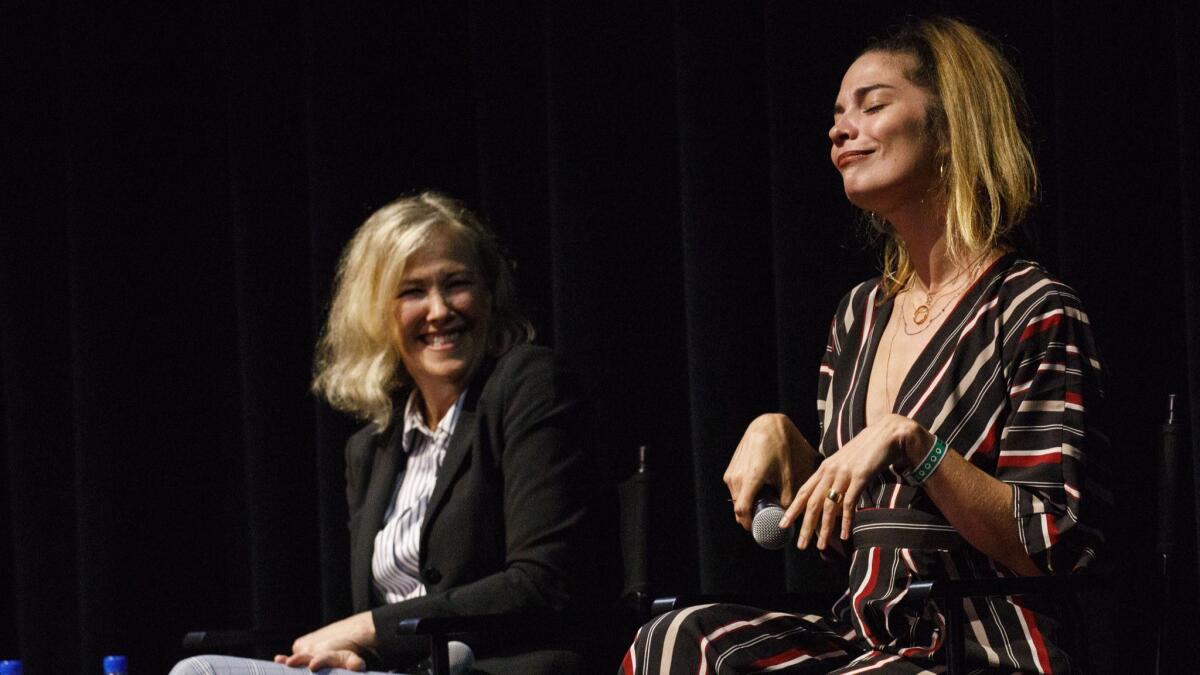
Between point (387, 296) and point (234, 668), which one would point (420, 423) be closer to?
point (387, 296)

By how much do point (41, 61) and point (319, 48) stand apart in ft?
2.51

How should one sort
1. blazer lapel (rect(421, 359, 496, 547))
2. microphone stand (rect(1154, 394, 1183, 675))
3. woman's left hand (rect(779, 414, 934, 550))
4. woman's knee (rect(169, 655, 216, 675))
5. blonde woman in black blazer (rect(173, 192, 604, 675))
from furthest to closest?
1. blazer lapel (rect(421, 359, 496, 547))
2. blonde woman in black blazer (rect(173, 192, 604, 675))
3. woman's knee (rect(169, 655, 216, 675))
4. microphone stand (rect(1154, 394, 1183, 675))
5. woman's left hand (rect(779, 414, 934, 550))

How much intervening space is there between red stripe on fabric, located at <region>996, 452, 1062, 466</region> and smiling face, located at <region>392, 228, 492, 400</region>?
42.7 inches

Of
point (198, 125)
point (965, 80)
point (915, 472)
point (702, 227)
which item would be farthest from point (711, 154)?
point (198, 125)

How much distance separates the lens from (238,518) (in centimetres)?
327

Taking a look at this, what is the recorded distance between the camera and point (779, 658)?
5.49 ft

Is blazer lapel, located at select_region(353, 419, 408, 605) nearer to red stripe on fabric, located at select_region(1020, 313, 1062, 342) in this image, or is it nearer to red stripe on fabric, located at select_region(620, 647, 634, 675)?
red stripe on fabric, located at select_region(620, 647, 634, 675)

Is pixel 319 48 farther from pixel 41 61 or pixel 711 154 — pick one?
pixel 711 154

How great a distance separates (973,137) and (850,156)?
0.52 ft

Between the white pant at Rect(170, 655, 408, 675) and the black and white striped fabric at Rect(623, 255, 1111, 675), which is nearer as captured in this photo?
the black and white striped fabric at Rect(623, 255, 1111, 675)

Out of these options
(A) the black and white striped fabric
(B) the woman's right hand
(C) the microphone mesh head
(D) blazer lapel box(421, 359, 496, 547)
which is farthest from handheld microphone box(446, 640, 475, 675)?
(C) the microphone mesh head

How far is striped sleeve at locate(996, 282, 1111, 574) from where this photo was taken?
1633 mm

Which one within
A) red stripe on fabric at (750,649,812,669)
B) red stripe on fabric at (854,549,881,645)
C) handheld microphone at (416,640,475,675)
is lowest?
handheld microphone at (416,640,475,675)

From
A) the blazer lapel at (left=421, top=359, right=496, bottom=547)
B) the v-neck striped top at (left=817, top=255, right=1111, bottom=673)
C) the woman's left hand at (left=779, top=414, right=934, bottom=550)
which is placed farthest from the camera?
the blazer lapel at (left=421, top=359, right=496, bottom=547)
